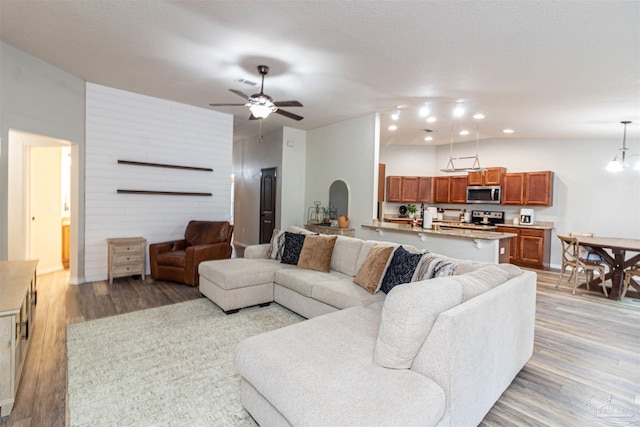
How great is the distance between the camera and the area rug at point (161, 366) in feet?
6.49

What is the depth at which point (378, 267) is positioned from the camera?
311cm

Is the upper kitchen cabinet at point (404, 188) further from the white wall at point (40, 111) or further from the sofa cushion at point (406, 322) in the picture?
the sofa cushion at point (406, 322)

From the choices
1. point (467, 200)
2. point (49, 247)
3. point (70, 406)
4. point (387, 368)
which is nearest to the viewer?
point (387, 368)

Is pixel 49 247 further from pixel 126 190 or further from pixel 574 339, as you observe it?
pixel 574 339

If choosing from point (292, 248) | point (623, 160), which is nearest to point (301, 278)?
point (292, 248)

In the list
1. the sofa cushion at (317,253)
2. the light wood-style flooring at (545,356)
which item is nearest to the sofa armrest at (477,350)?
the light wood-style flooring at (545,356)

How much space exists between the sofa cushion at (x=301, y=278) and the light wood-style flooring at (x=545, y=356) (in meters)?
1.38

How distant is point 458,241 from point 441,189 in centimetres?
423

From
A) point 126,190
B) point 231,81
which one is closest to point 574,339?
point 231,81

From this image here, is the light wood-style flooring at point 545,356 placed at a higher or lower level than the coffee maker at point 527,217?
lower

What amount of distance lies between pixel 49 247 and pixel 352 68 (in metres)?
5.61

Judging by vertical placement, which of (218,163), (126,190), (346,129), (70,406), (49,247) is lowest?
(70,406)

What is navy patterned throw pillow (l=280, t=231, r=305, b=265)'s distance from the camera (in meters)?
4.13

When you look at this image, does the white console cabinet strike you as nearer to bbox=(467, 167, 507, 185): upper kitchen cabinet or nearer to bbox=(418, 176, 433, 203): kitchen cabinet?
bbox=(467, 167, 507, 185): upper kitchen cabinet
